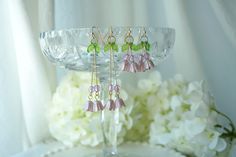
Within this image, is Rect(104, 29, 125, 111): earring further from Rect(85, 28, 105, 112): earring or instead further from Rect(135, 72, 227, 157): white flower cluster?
Rect(135, 72, 227, 157): white flower cluster

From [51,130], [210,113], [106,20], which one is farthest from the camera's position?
[106,20]

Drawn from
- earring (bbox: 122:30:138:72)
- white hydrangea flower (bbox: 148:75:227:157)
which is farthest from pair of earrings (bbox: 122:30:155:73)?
white hydrangea flower (bbox: 148:75:227:157)

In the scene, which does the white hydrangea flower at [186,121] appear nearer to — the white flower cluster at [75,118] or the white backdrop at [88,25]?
the white flower cluster at [75,118]

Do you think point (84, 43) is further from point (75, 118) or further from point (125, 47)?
point (75, 118)

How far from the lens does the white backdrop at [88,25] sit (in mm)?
716

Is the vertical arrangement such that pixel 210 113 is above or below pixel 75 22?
below

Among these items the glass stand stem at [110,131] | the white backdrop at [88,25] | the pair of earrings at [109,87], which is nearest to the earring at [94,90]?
the pair of earrings at [109,87]

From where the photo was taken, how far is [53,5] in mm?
742

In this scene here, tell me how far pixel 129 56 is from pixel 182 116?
200 millimetres

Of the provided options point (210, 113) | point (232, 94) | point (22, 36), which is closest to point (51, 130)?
point (22, 36)

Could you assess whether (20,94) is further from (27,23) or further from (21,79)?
(27,23)

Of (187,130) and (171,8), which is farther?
(171,8)

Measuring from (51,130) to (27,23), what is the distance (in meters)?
0.23

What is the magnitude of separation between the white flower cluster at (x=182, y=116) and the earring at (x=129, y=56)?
0.56 feet
